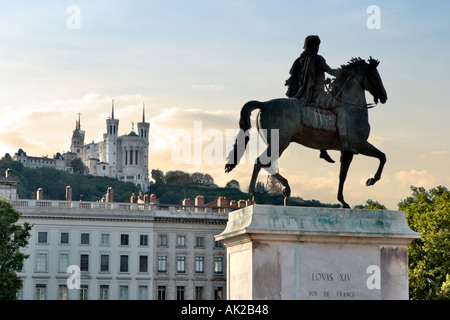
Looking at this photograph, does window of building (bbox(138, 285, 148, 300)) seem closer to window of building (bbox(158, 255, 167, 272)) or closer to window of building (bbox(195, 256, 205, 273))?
window of building (bbox(158, 255, 167, 272))

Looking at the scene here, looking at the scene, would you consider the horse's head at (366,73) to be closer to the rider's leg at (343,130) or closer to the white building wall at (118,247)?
the rider's leg at (343,130)

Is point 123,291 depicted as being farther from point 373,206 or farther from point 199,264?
point 373,206

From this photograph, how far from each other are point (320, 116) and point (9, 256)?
4824cm

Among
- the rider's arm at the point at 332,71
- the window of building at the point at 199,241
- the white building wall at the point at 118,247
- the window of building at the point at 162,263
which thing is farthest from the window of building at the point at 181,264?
the rider's arm at the point at 332,71

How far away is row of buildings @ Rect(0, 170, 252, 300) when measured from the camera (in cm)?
10125

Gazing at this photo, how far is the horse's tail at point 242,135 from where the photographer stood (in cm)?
2280

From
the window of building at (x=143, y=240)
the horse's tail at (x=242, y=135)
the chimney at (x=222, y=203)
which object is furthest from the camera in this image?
the chimney at (x=222, y=203)

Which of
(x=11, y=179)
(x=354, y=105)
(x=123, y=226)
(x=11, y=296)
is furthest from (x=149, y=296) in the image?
(x=354, y=105)

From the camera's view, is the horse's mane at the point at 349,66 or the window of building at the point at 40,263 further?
the window of building at the point at 40,263

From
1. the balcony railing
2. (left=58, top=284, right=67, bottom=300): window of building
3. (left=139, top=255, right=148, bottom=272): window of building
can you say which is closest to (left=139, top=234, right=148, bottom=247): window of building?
(left=139, top=255, right=148, bottom=272): window of building

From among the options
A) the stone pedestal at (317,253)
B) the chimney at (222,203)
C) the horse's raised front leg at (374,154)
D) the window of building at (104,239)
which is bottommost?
the stone pedestal at (317,253)

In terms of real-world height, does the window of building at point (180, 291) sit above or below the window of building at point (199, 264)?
below

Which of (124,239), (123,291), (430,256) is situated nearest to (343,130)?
(430,256)

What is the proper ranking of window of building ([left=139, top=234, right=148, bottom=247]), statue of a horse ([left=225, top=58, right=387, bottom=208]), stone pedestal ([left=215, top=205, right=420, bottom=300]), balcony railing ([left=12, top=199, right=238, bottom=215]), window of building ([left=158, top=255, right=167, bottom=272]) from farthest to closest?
1. window of building ([left=158, top=255, right=167, bottom=272])
2. window of building ([left=139, top=234, right=148, bottom=247])
3. balcony railing ([left=12, top=199, right=238, bottom=215])
4. statue of a horse ([left=225, top=58, right=387, bottom=208])
5. stone pedestal ([left=215, top=205, right=420, bottom=300])
